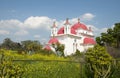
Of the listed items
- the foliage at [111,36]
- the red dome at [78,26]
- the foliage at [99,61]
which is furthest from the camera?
the red dome at [78,26]

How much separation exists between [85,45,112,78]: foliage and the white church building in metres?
54.0

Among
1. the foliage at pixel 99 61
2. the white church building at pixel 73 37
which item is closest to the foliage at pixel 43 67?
the foliage at pixel 99 61

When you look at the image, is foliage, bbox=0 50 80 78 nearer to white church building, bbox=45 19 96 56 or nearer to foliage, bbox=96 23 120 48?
foliage, bbox=96 23 120 48

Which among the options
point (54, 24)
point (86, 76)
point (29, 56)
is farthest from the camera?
point (54, 24)

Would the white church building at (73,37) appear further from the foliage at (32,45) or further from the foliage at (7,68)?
the foliage at (7,68)

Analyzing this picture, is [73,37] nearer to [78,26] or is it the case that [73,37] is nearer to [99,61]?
[78,26]

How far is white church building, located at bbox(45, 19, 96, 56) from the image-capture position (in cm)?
7062

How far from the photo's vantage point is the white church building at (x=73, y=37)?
70.6m

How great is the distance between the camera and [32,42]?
174 ft

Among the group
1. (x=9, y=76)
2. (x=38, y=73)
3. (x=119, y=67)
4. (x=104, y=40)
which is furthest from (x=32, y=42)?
(x=9, y=76)

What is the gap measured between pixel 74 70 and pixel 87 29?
208 ft

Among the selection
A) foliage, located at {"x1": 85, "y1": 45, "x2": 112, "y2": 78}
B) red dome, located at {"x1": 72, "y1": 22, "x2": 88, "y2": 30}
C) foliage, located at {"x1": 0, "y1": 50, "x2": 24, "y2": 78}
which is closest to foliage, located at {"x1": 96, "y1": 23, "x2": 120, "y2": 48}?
red dome, located at {"x1": 72, "y1": 22, "x2": 88, "y2": 30}

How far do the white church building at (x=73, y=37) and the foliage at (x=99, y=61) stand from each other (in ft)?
177

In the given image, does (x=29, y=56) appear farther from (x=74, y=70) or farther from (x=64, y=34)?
(x=64, y=34)
